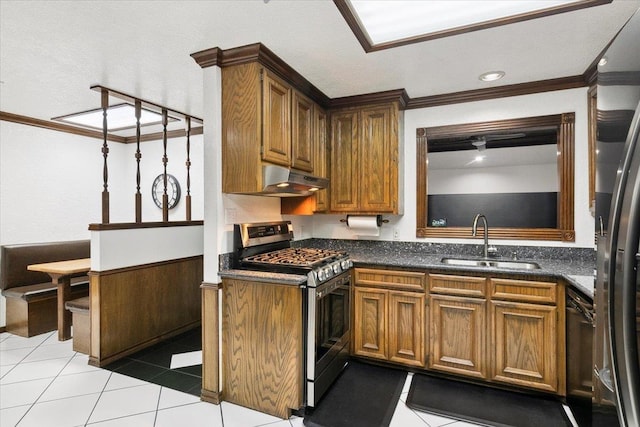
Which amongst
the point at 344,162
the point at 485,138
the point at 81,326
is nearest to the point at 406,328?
the point at 344,162

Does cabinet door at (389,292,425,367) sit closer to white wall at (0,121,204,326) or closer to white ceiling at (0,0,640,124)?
white ceiling at (0,0,640,124)

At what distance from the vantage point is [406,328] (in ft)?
8.59

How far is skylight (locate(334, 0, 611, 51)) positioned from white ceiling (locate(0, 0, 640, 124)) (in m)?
0.08

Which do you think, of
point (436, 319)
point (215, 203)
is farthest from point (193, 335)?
point (436, 319)

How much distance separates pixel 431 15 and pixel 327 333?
2.11 meters

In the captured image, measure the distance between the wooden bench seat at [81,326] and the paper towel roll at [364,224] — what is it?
2.58 meters

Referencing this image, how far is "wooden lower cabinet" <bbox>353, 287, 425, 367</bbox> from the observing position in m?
2.58

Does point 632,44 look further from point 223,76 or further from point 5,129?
point 5,129

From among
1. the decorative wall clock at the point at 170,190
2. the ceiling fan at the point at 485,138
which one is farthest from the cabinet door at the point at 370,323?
the decorative wall clock at the point at 170,190

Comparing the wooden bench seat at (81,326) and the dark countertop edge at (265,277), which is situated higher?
the dark countertop edge at (265,277)

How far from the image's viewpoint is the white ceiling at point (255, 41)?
1785 millimetres

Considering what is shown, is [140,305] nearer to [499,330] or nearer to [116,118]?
[116,118]

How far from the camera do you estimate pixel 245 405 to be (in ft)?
7.29

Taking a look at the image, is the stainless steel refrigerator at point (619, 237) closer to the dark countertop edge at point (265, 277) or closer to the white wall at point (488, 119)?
the dark countertop edge at point (265, 277)
